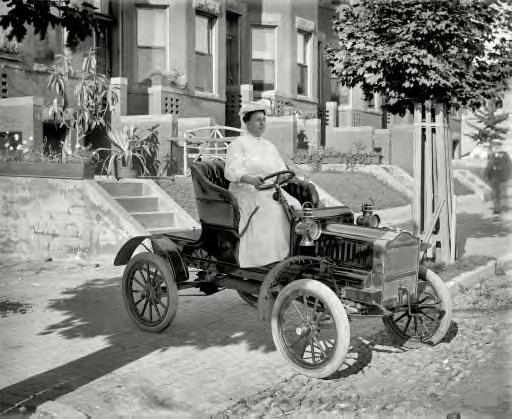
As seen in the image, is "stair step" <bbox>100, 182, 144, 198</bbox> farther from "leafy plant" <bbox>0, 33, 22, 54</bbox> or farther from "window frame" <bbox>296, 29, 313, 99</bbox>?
"window frame" <bbox>296, 29, 313, 99</bbox>

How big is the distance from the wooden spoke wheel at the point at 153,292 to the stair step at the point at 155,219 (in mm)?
4998

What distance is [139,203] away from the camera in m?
12.7

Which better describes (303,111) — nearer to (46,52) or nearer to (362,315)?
(46,52)

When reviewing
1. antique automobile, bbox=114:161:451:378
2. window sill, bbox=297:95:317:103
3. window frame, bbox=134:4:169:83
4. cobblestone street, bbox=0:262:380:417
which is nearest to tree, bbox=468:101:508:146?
window sill, bbox=297:95:317:103

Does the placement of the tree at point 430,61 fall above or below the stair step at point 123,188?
above

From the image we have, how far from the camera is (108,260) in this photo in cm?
1105

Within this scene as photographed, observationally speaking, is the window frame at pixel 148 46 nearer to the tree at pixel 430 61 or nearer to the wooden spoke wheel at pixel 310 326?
the tree at pixel 430 61

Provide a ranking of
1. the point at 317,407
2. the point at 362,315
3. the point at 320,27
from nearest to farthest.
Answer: the point at 317,407
the point at 362,315
the point at 320,27

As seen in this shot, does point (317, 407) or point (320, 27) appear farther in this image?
point (320, 27)

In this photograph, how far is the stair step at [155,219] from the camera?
12256mm

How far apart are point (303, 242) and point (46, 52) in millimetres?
14067

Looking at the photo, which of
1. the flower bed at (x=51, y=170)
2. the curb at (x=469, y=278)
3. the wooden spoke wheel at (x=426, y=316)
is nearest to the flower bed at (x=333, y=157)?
the flower bed at (x=51, y=170)

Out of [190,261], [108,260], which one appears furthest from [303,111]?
[190,261]

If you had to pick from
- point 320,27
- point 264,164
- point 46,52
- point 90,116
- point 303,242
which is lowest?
point 303,242
